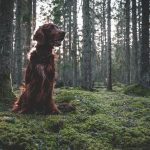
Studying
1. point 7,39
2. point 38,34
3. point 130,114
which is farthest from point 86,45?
point 38,34

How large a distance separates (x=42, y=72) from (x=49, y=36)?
2.32ft

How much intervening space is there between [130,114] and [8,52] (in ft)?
11.8

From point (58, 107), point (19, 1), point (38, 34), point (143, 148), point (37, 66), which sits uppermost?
point (19, 1)

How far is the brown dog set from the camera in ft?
21.7

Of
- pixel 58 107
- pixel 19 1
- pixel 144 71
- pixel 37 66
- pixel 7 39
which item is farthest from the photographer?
pixel 19 1

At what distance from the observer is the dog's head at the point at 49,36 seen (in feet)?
21.6

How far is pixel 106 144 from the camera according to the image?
18.0 feet

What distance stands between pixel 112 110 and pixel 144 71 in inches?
320

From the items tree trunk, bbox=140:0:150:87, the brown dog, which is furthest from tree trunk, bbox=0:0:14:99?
tree trunk, bbox=140:0:150:87

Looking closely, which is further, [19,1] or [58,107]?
[19,1]

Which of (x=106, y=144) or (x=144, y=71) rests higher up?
(x=144, y=71)

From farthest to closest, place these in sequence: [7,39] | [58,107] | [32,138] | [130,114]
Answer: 1. [7,39]
2. [130,114]
3. [58,107]
4. [32,138]

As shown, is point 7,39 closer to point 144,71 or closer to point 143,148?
point 143,148

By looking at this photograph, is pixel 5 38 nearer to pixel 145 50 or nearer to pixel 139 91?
pixel 139 91
